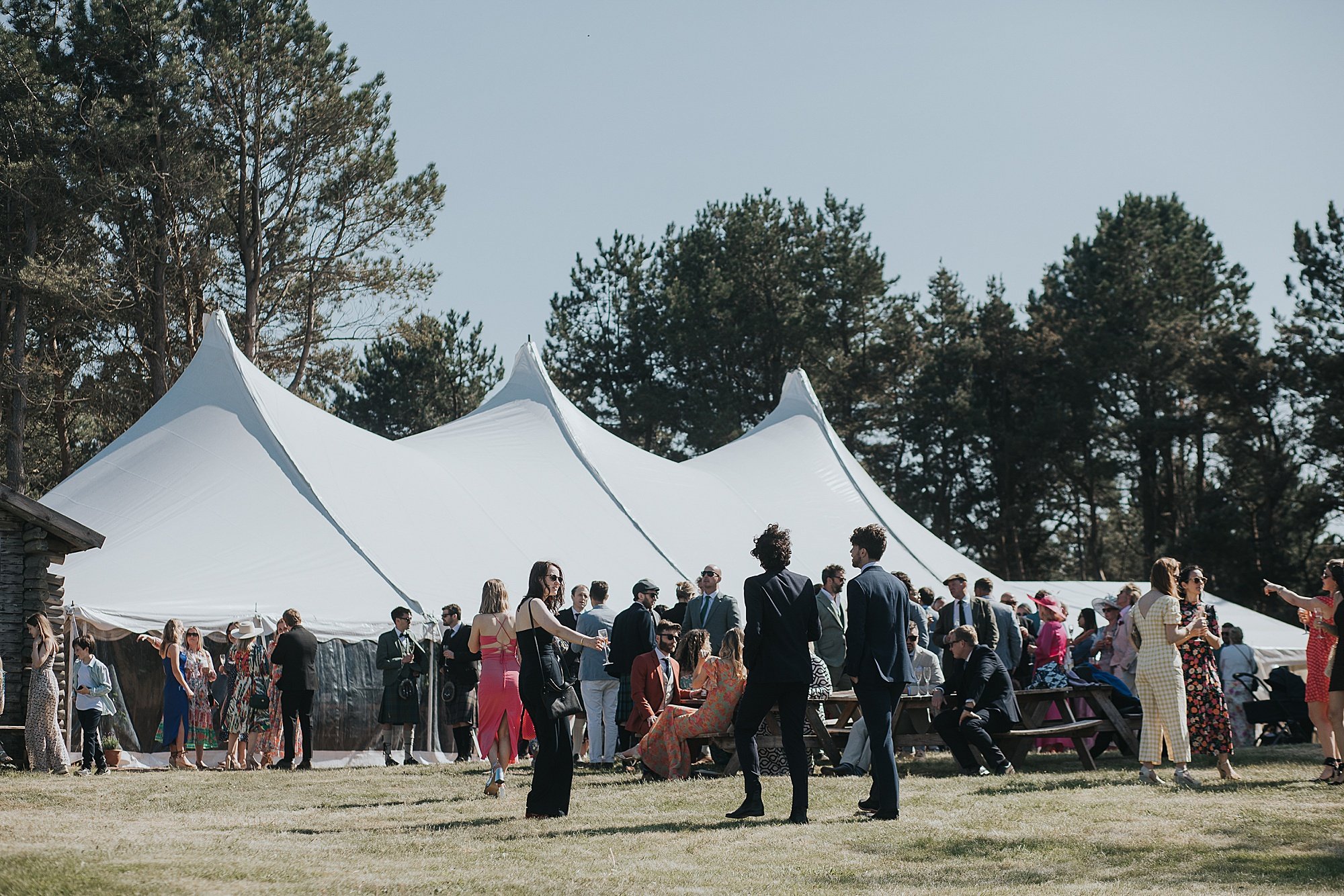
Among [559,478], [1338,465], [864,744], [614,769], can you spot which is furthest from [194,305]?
[1338,465]

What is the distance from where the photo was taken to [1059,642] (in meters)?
12.0

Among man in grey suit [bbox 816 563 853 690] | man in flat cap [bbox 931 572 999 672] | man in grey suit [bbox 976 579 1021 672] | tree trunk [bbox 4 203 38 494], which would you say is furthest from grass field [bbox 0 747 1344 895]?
tree trunk [bbox 4 203 38 494]

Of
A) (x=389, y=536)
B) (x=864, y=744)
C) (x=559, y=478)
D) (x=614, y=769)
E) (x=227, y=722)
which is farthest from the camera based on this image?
(x=559, y=478)

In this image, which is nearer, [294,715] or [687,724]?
[687,724]

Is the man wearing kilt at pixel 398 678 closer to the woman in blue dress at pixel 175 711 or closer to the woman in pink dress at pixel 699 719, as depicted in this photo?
the woman in blue dress at pixel 175 711

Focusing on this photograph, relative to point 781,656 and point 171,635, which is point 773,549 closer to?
point 781,656

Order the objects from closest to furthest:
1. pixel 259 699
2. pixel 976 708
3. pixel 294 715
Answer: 1. pixel 976 708
2. pixel 294 715
3. pixel 259 699

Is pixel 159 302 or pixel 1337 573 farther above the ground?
pixel 159 302

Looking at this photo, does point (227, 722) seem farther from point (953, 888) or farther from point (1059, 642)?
point (953, 888)

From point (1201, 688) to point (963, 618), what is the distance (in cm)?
253

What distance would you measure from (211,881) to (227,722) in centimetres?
714

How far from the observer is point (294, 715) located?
11766mm

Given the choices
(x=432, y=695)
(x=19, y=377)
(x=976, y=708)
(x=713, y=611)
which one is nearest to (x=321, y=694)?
(x=432, y=695)

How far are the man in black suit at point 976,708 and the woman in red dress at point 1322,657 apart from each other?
1.89 metres
